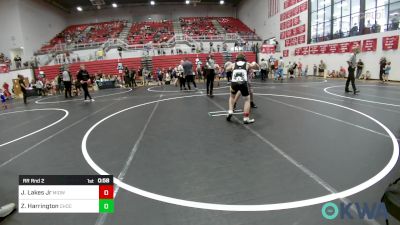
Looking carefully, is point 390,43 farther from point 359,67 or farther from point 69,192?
point 69,192

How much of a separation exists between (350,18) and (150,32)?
2510 centimetres

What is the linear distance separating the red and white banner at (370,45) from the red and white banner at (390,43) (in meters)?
0.71

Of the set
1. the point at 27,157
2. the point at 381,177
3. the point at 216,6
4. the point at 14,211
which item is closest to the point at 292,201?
the point at 381,177

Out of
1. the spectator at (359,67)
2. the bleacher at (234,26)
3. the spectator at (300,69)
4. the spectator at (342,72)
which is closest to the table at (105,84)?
the spectator at (300,69)

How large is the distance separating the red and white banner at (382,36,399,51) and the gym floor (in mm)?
10330

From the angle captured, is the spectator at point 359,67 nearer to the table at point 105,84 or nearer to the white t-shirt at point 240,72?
the white t-shirt at point 240,72

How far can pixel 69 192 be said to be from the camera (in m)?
2.21

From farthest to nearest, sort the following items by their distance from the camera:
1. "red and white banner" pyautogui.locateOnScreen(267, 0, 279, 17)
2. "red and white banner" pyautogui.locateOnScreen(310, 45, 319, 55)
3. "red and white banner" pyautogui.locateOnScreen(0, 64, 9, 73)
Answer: "red and white banner" pyautogui.locateOnScreen(267, 0, 279, 17)
"red and white banner" pyautogui.locateOnScreen(310, 45, 319, 55)
"red and white banner" pyautogui.locateOnScreen(0, 64, 9, 73)

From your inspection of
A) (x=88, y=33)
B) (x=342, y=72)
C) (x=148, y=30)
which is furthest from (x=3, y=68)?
(x=342, y=72)

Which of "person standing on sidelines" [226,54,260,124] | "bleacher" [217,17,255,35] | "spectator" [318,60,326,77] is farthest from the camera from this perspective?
"bleacher" [217,17,255,35]

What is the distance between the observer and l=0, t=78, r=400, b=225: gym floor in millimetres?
2764

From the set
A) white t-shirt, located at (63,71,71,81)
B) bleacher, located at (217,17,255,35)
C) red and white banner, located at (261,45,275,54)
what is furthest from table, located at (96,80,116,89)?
bleacher, located at (217,17,255,35)

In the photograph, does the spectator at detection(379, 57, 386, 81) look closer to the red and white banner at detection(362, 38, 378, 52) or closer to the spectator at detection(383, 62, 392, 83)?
Result: the spectator at detection(383, 62, 392, 83)

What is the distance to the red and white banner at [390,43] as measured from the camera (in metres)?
15.5
